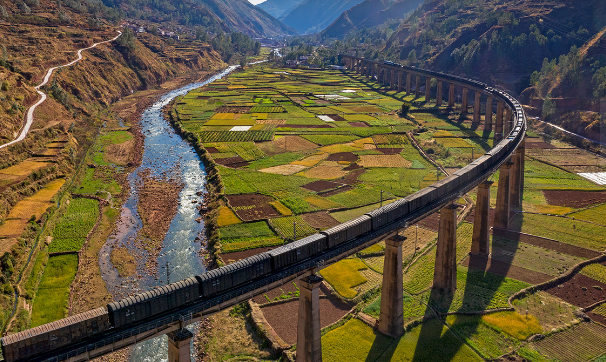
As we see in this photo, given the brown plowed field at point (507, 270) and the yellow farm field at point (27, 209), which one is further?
the yellow farm field at point (27, 209)

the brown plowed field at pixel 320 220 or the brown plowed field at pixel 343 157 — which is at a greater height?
the brown plowed field at pixel 343 157

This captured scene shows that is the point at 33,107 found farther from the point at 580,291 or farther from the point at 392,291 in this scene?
the point at 580,291

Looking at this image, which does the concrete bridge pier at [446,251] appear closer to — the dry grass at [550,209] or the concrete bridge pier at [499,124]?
the dry grass at [550,209]

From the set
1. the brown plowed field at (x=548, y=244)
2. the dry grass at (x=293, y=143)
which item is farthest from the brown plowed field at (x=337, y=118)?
the brown plowed field at (x=548, y=244)

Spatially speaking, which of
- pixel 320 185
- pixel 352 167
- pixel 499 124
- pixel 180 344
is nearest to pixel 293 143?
pixel 352 167

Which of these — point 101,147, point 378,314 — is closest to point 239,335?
point 378,314

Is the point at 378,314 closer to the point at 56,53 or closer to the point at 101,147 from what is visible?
the point at 101,147
